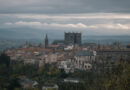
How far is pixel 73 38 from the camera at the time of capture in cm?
5669

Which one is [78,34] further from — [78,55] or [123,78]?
[123,78]

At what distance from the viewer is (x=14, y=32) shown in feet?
184

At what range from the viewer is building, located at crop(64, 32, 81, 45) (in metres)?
56.2

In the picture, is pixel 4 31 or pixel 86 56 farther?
pixel 4 31

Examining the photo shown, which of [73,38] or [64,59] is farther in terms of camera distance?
[73,38]

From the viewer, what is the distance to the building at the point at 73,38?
56219 millimetres

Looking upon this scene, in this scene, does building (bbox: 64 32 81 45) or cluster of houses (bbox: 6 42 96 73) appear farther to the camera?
building (bbox: 64 32 81 45)

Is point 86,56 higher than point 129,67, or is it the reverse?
point 129,67

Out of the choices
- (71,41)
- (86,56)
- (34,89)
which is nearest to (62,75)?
(34,89)

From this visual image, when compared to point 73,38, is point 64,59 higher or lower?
higher

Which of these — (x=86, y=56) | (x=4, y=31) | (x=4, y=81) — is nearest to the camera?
(x=4, y=81)

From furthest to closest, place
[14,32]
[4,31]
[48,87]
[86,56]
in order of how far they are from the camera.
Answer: [14,32] < [4,31] < [86,56] < [48,87]

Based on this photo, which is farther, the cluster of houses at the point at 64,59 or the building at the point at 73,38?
the building at the point at 73,38

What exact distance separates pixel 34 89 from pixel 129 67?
4.55m
